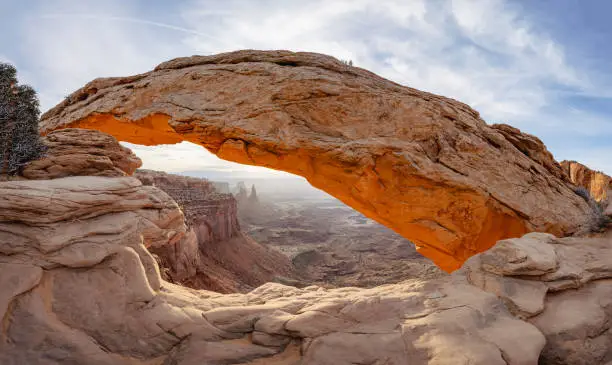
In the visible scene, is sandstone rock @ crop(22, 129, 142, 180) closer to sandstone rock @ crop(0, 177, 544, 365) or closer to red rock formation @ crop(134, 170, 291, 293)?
sandstone rock @ crop(0, 177, 544, 365)

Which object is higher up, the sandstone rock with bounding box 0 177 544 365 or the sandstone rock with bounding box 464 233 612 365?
the sandstone rock with bounding box 464 233 612 365

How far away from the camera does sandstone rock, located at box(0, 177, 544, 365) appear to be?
3.85 meters

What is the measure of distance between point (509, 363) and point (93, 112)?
39.8 ft

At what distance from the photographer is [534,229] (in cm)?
811

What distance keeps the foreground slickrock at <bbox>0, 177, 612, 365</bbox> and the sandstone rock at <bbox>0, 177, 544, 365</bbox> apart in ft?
0.06

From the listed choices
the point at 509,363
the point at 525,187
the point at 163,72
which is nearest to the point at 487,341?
the point at 509,363

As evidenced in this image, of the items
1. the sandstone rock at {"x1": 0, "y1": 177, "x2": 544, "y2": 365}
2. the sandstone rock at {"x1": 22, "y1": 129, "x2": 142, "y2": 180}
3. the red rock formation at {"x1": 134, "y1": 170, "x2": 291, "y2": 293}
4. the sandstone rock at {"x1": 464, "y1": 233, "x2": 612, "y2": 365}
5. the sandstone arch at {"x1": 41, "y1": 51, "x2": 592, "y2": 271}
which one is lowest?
the red rock formation at {"x1": 134, "y1": 170, "x2": 291, "y2": 293}

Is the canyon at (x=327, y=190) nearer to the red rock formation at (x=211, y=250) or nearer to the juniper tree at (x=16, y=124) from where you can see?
the juniper tree at (x=16, y=124)

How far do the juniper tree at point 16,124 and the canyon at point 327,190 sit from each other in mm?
329

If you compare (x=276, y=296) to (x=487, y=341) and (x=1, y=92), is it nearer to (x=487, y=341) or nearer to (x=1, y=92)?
(x=487, y=341)

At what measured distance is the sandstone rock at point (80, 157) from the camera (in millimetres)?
6344

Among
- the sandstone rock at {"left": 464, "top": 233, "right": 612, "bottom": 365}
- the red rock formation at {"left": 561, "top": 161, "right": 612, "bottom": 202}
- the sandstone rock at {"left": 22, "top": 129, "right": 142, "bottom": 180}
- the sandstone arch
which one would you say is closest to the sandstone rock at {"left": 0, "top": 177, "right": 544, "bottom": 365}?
the sandstone rock at {"left": 464, "top": 233, "right": 612, "bottom": 365}

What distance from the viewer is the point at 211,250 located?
94.5ft

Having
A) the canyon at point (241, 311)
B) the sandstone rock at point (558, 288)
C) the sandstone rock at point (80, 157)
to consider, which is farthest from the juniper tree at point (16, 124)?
the sandstone rock at point (558, 288)
